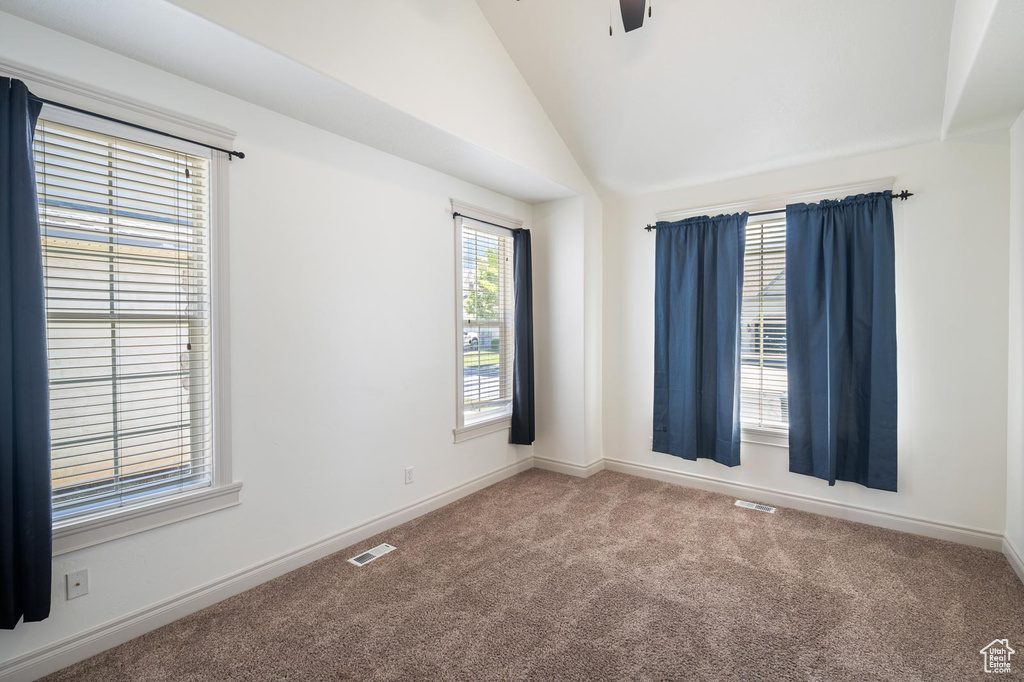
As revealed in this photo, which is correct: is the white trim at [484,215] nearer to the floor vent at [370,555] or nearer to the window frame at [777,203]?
the window frame at [777,203]

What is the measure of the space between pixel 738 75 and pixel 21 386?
3803 millimetres

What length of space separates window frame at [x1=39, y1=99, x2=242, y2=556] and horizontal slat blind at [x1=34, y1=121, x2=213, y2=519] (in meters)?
0.04

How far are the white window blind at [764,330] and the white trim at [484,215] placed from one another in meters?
1.87

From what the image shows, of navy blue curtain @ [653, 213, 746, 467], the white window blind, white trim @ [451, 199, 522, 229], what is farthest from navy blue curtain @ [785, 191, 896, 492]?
white trim @ [451, 199, 522, 229]

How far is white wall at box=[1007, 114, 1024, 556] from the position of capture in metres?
2.61

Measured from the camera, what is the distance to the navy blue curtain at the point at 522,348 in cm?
418

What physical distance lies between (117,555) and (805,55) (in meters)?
4.23

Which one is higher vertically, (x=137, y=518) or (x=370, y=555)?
(x=137, y=518)

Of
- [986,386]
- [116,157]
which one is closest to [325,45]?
[116,157]

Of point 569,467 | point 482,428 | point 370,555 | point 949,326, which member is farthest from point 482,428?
point 949,326

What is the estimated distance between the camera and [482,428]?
395 cm

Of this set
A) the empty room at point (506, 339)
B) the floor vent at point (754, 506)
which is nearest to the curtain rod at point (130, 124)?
the empty room at point (506, 339)

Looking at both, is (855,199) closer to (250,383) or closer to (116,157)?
(250,383)

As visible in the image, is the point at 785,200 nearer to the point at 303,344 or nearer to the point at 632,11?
the point at 632,11
